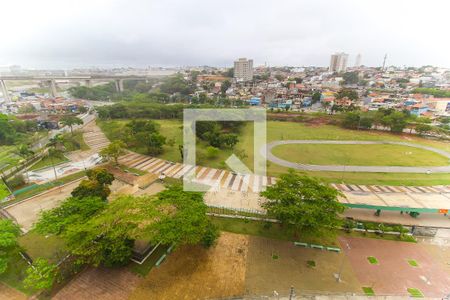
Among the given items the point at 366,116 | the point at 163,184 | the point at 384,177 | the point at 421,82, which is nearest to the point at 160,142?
the point at 163,184

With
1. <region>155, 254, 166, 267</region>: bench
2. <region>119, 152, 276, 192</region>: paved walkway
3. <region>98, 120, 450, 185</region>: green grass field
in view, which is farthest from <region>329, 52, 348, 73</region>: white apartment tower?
<region>155, 254, 166, 267</region>: bench

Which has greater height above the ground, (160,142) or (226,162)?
(160,142)

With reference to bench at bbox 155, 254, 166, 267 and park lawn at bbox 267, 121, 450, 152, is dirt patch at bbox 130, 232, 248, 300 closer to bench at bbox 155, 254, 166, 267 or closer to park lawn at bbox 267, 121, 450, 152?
bench at bbox 155, 254, 166, 267

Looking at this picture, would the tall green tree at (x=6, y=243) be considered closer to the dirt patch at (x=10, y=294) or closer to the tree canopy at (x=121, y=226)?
the dirt patch at (x=10, y=294)

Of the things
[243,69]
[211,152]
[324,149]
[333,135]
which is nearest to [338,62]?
[243,69]

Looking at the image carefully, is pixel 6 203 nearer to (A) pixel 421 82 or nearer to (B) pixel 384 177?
(B) pixel 384 177
